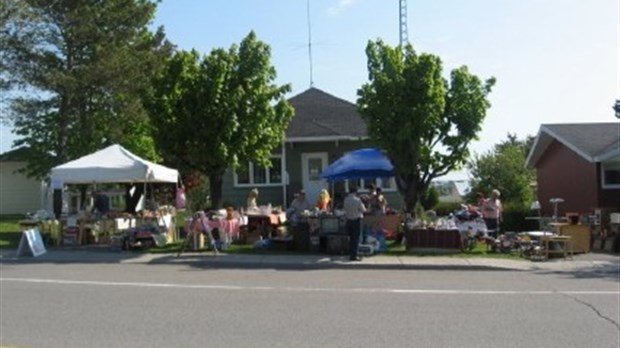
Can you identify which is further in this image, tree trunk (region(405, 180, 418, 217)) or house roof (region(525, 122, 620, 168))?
house roof (region(525, 122, 620, 168))

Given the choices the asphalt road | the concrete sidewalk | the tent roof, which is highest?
the tent roof

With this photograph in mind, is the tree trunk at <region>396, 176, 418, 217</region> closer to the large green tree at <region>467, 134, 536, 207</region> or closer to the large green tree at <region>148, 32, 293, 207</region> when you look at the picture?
the large green tree at <region>148, 32, 293, 207</region>

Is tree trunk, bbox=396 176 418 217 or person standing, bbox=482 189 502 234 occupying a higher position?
tree trunk, bbox=396 176 418 217

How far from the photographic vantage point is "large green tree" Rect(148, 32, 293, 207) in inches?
887

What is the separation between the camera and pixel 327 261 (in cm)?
1855

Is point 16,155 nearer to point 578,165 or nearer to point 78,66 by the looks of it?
point 78,66

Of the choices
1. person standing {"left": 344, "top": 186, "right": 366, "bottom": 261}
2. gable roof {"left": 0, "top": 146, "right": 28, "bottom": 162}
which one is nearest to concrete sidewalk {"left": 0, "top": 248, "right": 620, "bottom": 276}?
person standing {"left": 344, "top": 186, "right": 366, "bottom": 261}

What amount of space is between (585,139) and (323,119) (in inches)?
417

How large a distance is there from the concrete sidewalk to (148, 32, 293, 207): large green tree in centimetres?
375

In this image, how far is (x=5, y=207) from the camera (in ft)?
148

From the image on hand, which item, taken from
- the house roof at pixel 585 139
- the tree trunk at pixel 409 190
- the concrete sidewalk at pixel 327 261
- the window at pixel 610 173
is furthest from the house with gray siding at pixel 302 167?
the concrete sidewalk at pixel 327 261

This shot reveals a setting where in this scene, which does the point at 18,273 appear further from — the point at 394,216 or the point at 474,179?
the point at 474,179

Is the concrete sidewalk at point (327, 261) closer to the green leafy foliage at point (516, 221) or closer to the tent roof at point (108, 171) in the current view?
the tent roof at point (108, 171)

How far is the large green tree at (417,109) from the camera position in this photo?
21297mm
